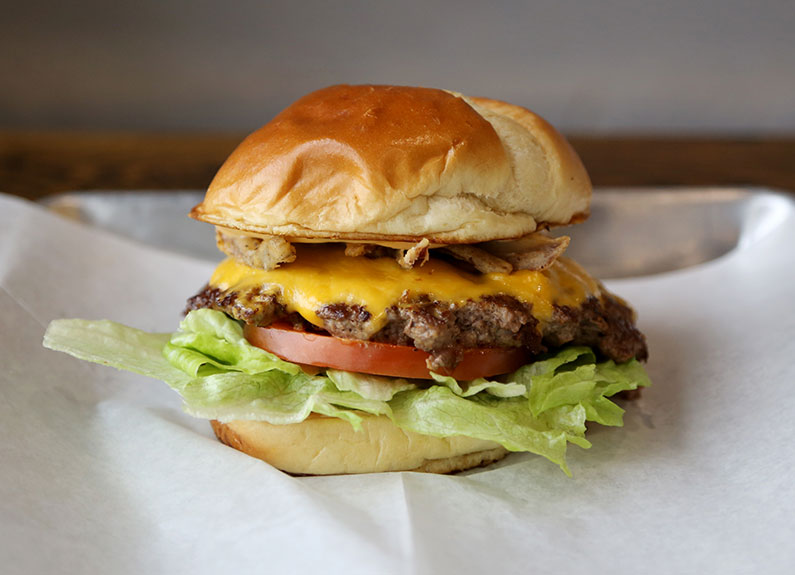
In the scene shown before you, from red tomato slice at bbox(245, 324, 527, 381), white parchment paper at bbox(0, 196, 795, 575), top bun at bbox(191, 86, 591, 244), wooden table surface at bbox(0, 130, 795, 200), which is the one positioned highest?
top bun at bbox(191, 86, 591, 244)

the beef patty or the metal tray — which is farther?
the metal tray

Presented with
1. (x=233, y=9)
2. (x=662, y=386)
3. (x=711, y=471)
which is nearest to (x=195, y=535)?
(x=711, y=471)

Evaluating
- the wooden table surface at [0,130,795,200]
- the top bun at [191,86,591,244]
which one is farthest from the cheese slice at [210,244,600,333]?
the wooden table surface at [0,130,795,200]

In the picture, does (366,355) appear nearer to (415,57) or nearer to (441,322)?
(441,322)

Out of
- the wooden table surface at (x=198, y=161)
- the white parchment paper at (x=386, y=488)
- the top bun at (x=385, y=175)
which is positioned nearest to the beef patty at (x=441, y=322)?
the top bun at (x=385, y=175)

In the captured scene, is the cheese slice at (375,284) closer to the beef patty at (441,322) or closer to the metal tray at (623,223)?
the beef patty at (441,322)

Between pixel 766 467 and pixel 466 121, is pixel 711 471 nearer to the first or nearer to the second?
pixel 766 467

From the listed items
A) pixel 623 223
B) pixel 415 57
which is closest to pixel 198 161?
pixel 415 57

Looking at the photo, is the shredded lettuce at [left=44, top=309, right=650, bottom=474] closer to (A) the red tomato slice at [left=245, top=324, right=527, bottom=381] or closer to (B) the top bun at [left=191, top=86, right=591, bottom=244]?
(A) the red tomato slice at [left=245, top=324, right=527, bottom=381]
